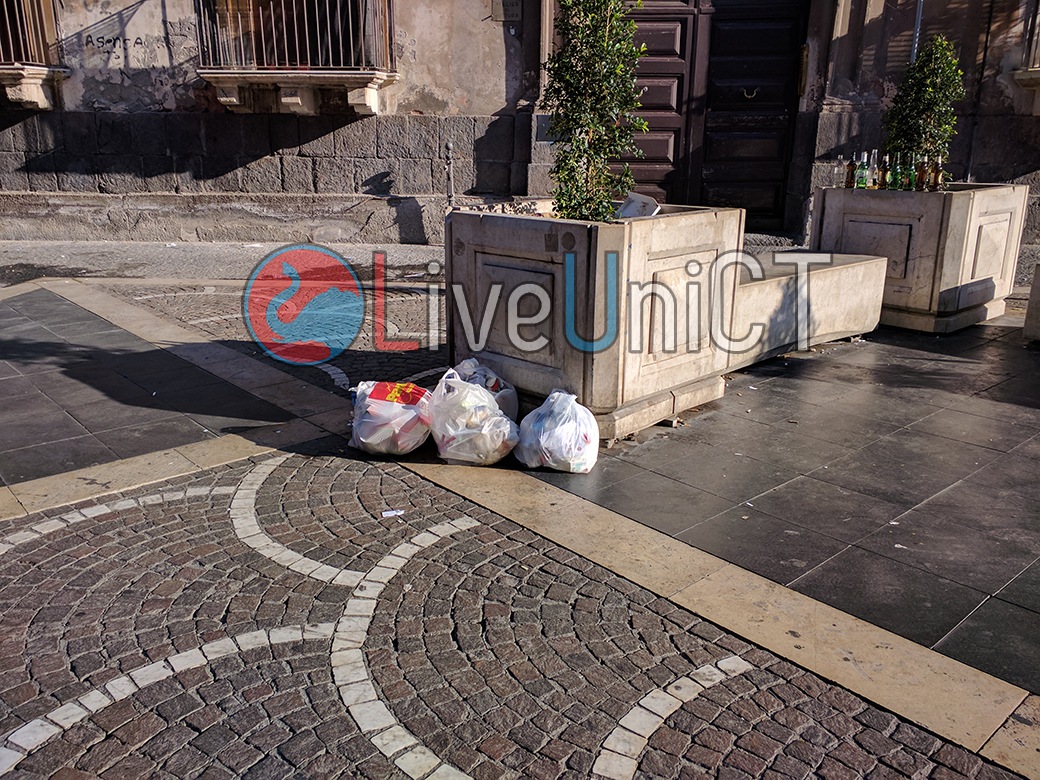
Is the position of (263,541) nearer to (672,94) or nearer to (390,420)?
(390,420)

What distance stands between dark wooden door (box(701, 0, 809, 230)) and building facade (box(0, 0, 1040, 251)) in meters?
0.02

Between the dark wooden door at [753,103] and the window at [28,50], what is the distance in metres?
9.21

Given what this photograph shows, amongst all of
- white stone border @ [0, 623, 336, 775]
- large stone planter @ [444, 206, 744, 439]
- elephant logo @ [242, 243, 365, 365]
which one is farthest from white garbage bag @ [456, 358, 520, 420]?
white stone border @ [0, 623, 336, 775]

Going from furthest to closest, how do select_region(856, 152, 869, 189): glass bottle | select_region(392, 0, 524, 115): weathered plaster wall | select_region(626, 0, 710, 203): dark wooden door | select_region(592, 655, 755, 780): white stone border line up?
1. select_region(392, 0, 524, 115): weathered plaster wall
2. select_region(626, 0, 710, 203): dark wooden door
3. select_region(856, 152, 869, 189): glass bottle
4. select_region(592, 655, 755, 780): white stone border

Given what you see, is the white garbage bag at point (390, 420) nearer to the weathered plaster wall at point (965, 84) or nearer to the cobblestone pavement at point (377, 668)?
the cobblestone pavement at point (377, 668)

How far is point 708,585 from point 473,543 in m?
1.04

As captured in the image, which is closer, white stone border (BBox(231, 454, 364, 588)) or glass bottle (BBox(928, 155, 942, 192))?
white stone border (BBox(231, 454, 364, 588))

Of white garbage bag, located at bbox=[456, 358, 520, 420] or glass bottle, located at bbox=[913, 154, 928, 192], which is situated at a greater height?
glass bottle, located at bbox=[913, 154, 928, 192]

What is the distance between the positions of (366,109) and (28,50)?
15.7ft

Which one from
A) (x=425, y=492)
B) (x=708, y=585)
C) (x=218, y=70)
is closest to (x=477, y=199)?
(x=218, y=70)

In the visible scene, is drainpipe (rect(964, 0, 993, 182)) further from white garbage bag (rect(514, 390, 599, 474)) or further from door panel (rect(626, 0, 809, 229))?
white garbage bag (rect(514, 390, 599, 474))

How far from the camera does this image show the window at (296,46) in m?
11.7

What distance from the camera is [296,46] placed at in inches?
469

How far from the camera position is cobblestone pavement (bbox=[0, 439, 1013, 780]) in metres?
2.56
